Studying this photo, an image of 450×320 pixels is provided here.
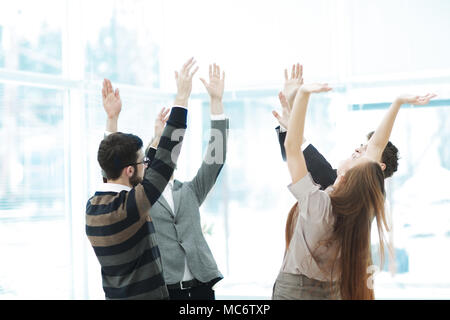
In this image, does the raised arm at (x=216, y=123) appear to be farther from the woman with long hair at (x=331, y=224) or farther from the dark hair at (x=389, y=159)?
the dark hair at (x=389, y=159)

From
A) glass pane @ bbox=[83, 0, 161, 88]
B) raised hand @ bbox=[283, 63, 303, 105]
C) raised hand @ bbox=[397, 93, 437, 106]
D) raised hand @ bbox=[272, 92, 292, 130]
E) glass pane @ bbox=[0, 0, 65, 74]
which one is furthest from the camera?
glass pane @ bbox=[83, 0, 161, 88]

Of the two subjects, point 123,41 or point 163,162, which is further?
point 123,41

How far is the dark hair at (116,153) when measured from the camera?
178 centimetres

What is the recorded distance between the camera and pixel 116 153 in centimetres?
178

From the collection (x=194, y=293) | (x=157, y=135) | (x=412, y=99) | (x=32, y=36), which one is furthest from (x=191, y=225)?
(x=32, y=36)

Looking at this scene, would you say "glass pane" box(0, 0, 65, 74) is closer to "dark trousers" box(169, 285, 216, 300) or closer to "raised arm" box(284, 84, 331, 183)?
"dark trousers" box(169, 285, 216, 300)

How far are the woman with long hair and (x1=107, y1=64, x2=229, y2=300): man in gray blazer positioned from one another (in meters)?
0.59

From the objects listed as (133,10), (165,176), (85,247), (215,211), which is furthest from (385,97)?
(165,176)

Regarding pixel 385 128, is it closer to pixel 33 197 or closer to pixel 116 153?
pixel 116 153

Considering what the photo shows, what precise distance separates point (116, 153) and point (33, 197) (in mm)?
2223

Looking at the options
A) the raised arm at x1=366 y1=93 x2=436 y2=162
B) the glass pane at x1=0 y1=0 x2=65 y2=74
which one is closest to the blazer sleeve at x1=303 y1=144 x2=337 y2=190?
the raised arm at x1=366 y1=93 x2=436 y2=162

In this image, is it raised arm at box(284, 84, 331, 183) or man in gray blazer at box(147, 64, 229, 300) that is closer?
raised arm at box(284, 84, 331, 183)

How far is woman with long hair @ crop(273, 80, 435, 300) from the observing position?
1.61 meters

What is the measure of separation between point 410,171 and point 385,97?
Result: 0.62 m
